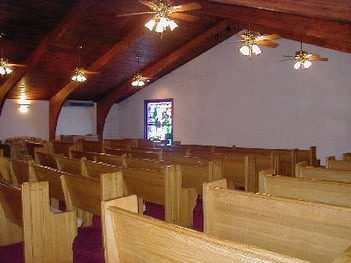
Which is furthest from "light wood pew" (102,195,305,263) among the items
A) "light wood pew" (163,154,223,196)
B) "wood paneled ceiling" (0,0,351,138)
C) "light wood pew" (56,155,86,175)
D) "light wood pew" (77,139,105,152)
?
"light wood pew" (77,139,105,152)

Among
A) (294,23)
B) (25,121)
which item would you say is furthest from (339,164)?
(25,121)

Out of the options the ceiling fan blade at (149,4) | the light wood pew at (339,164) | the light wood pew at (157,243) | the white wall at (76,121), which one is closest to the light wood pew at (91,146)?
the ceiling fan blade at (149,4)

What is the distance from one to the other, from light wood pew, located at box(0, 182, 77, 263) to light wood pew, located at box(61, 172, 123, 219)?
277 mm

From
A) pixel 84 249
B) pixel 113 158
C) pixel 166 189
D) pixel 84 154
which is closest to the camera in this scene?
pixel 84 249

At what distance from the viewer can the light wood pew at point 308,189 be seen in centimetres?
227

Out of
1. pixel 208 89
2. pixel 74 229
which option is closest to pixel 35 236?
pixel 74 229

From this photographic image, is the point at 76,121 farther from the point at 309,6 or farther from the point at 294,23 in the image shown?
the point at 309,6

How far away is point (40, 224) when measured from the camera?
2305 mm

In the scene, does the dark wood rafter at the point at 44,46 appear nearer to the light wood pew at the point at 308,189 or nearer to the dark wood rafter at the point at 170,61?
the dark wood rafter at the point at 170,61

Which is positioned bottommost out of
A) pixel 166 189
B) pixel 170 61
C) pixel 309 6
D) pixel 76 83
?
pixel 166 189

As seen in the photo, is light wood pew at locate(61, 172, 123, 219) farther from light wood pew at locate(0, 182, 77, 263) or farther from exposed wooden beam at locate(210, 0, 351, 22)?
exposed wooden beam at locate(210, 0, 351, 22)

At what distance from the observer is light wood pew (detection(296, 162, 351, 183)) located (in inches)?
115

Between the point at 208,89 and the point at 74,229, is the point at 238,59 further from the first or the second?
the point at 74,229

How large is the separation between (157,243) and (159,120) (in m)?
10.7
